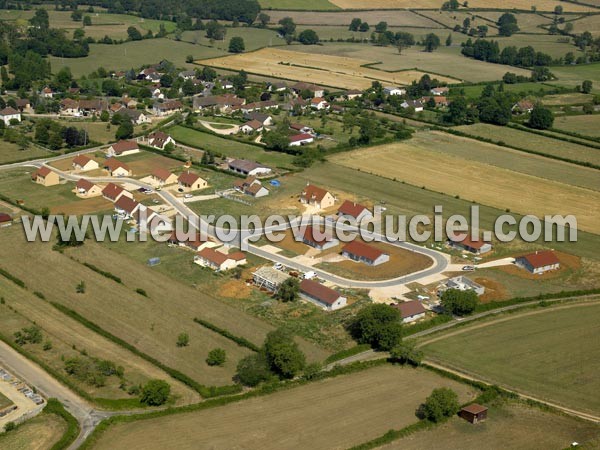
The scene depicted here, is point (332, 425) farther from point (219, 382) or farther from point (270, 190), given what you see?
point (270, 190)

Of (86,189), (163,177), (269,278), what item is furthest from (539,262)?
(86,189)

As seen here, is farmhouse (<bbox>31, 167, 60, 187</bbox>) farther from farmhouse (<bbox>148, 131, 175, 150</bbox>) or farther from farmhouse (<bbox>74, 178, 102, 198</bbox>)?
farmhouse (<bbox>148, 131, 175, 150</bbox>)

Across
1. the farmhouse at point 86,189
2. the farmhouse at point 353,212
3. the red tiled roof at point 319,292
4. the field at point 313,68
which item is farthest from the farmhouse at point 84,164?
the field at point 313,68

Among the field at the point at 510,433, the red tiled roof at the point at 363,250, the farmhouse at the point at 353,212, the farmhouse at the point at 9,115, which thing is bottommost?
the field at the point at 510,433

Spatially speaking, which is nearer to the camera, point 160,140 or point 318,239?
point 318,239

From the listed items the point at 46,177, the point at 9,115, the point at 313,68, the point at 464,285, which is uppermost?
the point at 313,68

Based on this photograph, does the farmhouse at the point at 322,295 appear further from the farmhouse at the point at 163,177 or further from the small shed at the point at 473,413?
the farmhouse at the point at 163,177

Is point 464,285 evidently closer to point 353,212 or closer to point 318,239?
point 318,239
